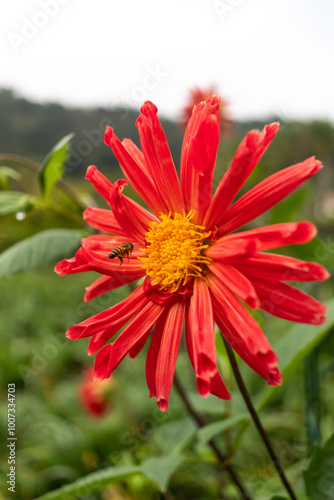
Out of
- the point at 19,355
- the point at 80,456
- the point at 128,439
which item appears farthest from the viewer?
the point at 19,355

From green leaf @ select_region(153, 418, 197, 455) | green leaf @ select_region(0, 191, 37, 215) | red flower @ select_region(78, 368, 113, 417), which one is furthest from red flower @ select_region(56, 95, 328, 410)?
red flower @ select_region(78, 368, 113, 417)

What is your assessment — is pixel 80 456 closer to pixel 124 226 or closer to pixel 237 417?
pixel 237 417

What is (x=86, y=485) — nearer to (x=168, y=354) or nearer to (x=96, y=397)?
(x=168, y=354)

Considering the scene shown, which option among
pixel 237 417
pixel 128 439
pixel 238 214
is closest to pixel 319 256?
pixel 237 417

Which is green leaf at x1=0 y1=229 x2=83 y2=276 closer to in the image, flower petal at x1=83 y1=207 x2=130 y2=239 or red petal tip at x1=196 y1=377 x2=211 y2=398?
flower petal at x1=83 y1=207 x2=130 y2=239

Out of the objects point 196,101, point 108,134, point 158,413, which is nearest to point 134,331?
point 108,134
